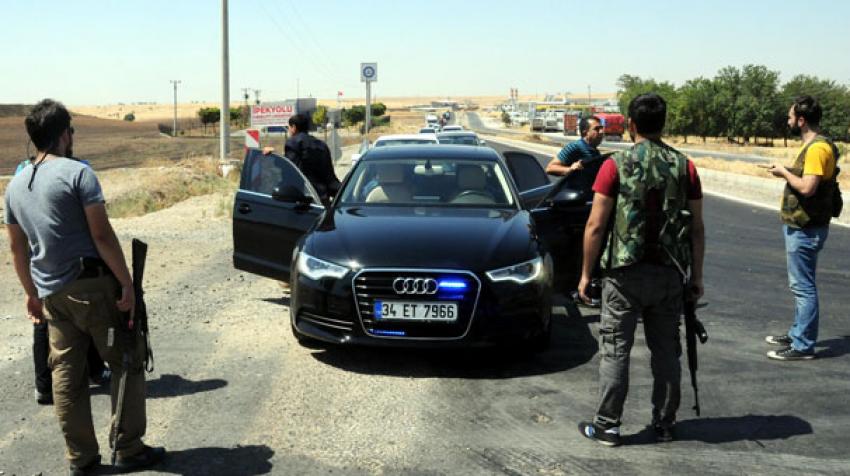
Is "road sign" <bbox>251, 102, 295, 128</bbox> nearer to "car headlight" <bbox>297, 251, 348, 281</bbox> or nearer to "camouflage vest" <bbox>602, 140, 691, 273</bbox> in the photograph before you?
"car headlight" <bbox>297, 251, 348, 281</bbox>

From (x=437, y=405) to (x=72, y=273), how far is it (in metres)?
2.26

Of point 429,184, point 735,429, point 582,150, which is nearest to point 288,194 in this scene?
point 429,184

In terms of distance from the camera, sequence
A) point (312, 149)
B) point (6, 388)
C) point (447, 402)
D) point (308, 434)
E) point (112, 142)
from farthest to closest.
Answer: point (112, 142)
point (312, 149)
point (6, 388)
point (447, 402)
point (308, 434)

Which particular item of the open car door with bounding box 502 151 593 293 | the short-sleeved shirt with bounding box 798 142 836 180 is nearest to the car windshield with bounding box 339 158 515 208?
the open car door with bounding box 502 151 593 293

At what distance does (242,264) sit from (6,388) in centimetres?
236

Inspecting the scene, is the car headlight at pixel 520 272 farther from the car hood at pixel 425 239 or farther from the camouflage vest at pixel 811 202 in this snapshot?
the camouflage vest at pixel 811 202

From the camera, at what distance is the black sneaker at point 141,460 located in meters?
4.08

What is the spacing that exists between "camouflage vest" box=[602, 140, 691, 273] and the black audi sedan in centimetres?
147

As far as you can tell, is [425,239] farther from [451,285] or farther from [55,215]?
[55,215]

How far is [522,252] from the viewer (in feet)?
19.2

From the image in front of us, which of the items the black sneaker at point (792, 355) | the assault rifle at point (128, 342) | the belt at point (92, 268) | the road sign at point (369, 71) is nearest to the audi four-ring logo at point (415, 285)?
the assault rifle at point (128, 342)

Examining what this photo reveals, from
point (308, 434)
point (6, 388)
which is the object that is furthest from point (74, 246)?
point (6, 388)

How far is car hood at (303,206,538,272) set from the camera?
5652 mm

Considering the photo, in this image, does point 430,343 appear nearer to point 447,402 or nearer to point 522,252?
point 447,402
